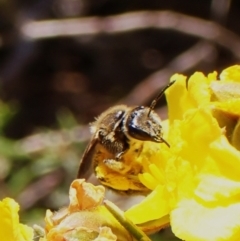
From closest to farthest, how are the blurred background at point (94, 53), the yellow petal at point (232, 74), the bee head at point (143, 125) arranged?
the yellow petal at point (232, 74), the bee head at point (143, 125), the blurred background at point (94, 53)

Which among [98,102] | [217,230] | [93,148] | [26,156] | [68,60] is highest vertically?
[68,60]

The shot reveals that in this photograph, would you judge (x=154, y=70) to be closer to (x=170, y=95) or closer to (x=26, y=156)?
(x=26, y=156)

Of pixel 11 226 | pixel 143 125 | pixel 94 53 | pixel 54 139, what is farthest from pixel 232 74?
pixel 94 53

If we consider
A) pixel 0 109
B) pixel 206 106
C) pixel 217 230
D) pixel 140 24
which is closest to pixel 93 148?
pixel 206 106

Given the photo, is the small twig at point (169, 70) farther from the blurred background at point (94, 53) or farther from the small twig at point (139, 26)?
the small twig at point (139, 26)

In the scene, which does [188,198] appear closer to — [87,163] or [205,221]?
[205,221]

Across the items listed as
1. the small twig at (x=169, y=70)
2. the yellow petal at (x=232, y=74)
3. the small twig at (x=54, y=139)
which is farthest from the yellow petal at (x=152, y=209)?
the small twig at (x=169, y=70)

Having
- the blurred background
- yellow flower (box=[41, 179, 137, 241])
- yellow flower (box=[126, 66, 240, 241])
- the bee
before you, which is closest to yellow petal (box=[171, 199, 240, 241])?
yellow flower (box=[126, 66, 240, 241])
